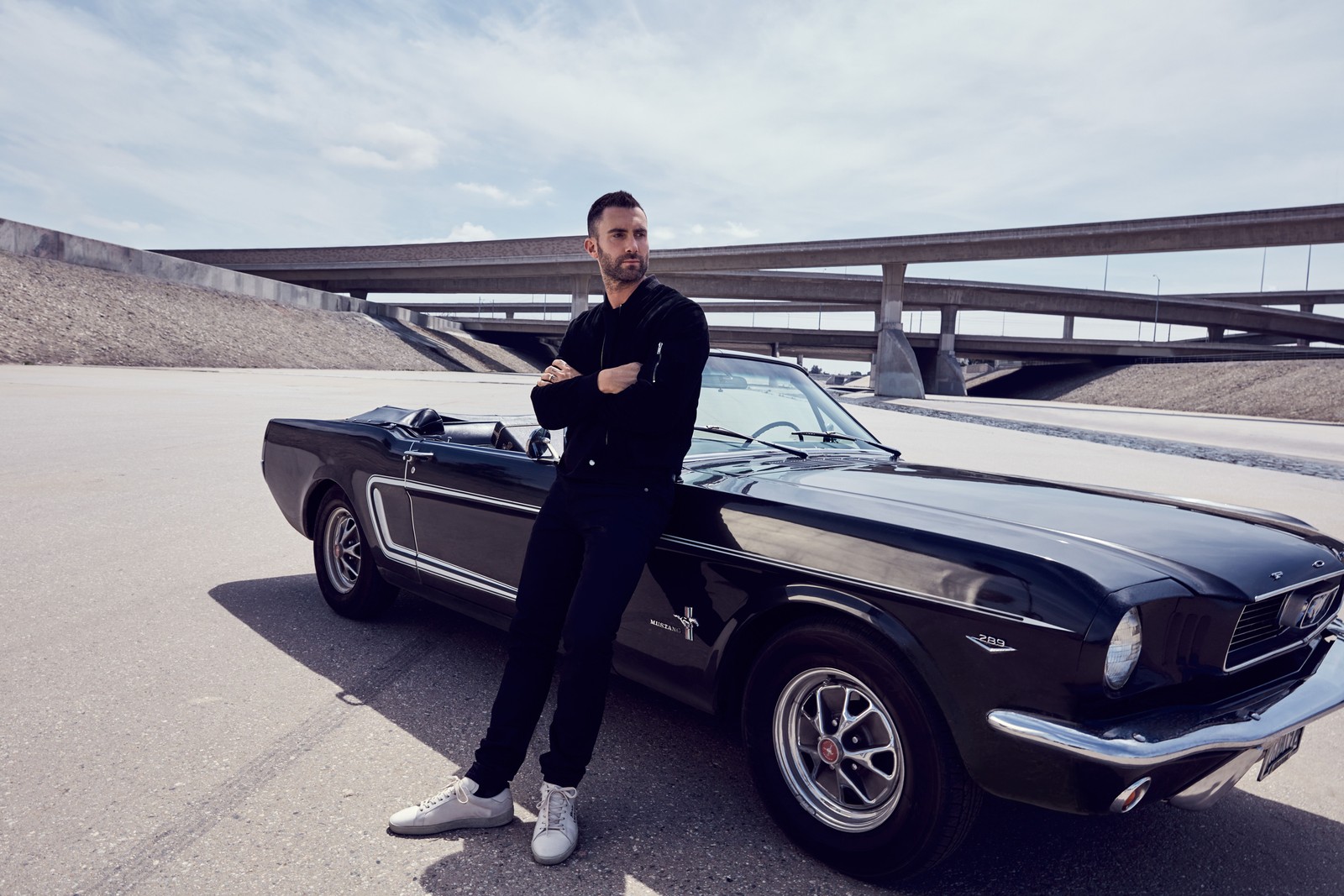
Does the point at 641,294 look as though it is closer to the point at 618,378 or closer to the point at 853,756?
the point at 618,378

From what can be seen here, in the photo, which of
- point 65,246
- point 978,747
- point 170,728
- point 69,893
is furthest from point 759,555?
point 65,246

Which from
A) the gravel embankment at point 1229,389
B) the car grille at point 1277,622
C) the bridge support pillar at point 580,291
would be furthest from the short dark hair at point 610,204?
the bridge support pillar at point 580,291

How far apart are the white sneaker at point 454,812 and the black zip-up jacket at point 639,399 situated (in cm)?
102

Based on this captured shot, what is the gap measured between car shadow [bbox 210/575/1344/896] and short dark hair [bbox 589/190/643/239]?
5.55 feet

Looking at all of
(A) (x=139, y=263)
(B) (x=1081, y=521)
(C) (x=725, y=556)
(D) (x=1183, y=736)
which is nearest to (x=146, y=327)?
(A) (x=139, y=263)

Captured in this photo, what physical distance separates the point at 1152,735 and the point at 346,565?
3938mm

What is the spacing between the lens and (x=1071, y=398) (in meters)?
50.4

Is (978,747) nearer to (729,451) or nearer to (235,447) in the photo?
(729,451)

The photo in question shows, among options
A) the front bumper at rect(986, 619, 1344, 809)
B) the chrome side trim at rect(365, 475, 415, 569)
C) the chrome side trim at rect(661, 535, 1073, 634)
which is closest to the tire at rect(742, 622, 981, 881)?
the chrome side trim at rect(661, 535, 1073, 634)

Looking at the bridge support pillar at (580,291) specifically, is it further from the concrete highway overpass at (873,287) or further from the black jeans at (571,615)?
the black jeans at (571,615)

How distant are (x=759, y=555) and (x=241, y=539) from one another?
500cm

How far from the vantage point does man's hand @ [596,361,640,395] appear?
2.61 meters

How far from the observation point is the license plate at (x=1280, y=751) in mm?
2324

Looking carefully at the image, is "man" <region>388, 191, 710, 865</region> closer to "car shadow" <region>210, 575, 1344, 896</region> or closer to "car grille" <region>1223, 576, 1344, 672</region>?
"car shadow" <region>210, 575, 1344, 896</region>
